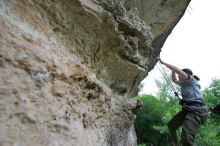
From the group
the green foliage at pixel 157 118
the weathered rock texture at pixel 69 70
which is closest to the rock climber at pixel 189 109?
the weathered rock texture at pixel 69 70

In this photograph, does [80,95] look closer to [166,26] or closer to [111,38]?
[111,38]

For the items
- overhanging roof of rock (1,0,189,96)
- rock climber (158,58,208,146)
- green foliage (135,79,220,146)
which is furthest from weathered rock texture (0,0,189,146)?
green foliage (135,79,220,146)

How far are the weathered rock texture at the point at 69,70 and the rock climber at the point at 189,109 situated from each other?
133 cm

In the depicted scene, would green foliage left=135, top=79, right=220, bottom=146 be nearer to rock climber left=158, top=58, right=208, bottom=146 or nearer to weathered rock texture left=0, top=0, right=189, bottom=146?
rock climber left=158, top=58, right=208, bottom=146

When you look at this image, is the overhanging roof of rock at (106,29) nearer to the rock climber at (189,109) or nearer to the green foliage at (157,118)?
the rock climber at (189,109)

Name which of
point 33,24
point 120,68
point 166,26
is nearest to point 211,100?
point 166,26

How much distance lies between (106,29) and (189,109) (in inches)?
114

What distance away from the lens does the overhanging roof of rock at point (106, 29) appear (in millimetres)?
2893

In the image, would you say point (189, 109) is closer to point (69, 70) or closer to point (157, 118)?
point (69, 70)

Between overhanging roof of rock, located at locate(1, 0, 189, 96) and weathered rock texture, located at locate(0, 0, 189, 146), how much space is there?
0.4 inches

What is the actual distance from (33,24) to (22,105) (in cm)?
82

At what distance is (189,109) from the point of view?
568 cm

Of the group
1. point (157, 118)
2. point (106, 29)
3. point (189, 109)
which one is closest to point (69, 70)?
point (106, 29)

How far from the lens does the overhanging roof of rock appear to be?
2.89m
